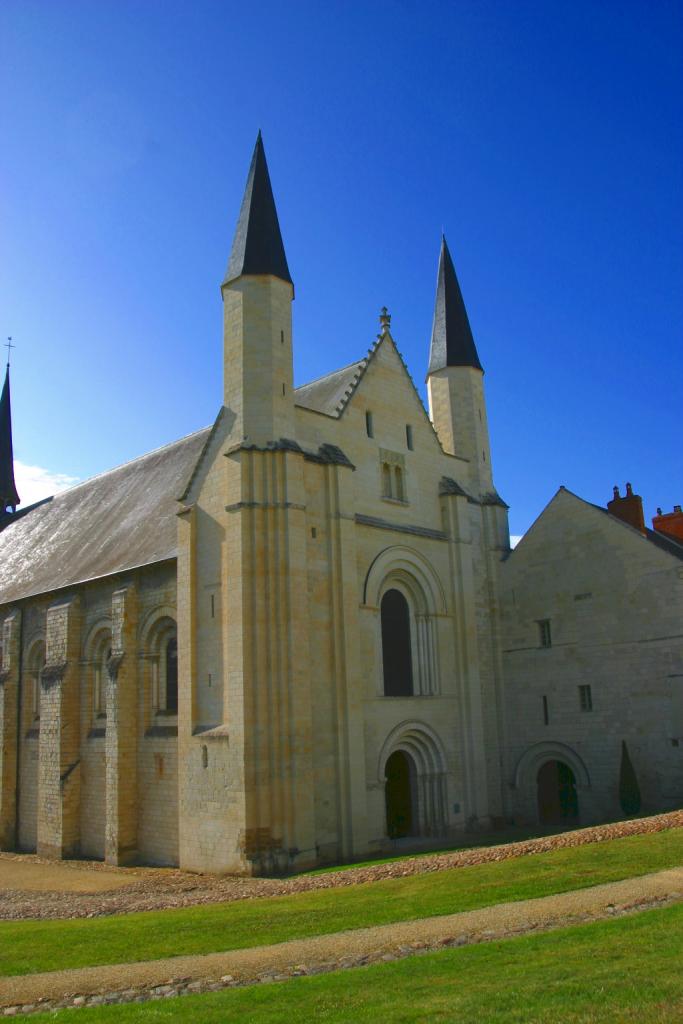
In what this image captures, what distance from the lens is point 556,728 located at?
26312 mm

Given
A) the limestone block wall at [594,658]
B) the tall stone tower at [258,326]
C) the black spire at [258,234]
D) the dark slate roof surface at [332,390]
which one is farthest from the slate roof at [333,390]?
the limestone block wall at [594,658]

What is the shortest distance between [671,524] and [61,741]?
879 inches

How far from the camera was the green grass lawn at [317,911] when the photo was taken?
11836mm

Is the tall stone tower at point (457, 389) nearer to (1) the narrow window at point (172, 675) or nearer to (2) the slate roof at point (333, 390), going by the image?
(2) the slate roof at point (333, 390)

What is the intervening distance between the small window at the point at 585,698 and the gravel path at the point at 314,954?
524 inches

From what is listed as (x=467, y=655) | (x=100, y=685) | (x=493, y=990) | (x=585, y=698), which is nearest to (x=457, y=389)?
(x=467, y=655)

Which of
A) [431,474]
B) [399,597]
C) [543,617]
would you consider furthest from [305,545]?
[543,617]

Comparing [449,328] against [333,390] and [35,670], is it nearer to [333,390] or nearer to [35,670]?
[333,390]

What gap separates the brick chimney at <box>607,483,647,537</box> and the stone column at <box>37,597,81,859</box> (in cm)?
1842

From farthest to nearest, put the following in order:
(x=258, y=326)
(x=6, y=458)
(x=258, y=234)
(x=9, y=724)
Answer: (x=6, y=458), (x=9, y=724), (x=258, y=234), (x=258, y=326)

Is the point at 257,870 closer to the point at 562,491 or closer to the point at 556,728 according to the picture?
the point at 556,728

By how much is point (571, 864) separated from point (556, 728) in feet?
39.7

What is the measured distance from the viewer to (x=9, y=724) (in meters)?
30.6

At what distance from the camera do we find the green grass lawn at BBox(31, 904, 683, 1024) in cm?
735
